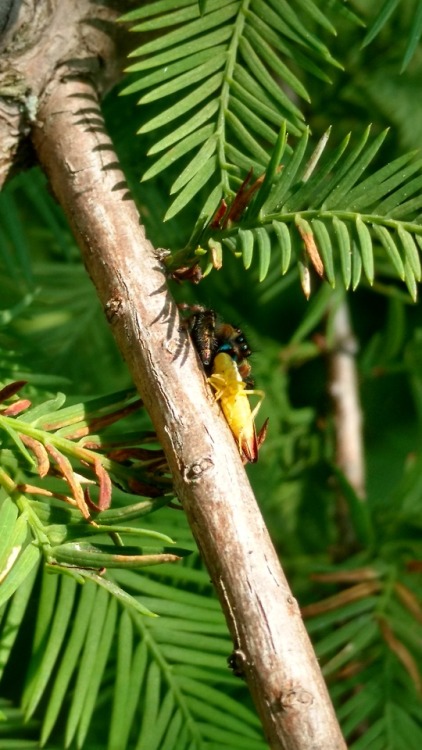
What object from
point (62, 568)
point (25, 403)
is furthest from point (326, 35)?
point (62, 568)

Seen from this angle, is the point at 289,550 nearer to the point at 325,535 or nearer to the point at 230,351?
the point at 325,535

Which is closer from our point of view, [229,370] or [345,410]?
[229,370]

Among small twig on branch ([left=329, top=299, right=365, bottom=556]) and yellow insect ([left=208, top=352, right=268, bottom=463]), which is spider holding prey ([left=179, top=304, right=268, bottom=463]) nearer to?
yellow insect ([left=208, top=352, right=268, bottom=463])

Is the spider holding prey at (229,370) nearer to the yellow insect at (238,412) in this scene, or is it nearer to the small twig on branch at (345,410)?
the yellow insect at (238,412)

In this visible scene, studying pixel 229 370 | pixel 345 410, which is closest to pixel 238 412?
pixel 229 370

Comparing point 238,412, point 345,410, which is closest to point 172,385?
point 238,412

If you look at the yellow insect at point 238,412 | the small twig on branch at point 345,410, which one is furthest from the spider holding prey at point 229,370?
the small twig on branch at point 345,410

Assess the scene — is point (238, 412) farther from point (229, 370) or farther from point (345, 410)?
point (345, 410)

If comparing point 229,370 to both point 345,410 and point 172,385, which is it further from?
point 345,410

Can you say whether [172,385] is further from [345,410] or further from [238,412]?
[345,410]
